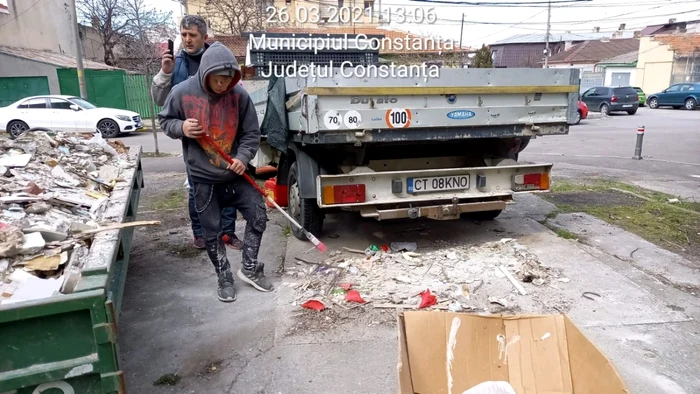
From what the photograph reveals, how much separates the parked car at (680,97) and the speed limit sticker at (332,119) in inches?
1108

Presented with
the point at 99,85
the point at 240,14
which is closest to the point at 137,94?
the point at 99,85

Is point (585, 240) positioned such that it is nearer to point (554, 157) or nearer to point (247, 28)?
point (554, 157)

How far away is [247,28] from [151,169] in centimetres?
2054

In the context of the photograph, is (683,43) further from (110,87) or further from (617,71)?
(110,87)

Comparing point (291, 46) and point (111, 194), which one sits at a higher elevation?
point (291, 46)

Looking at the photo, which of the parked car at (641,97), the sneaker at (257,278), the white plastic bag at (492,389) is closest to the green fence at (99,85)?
the sneaker at (257,278)

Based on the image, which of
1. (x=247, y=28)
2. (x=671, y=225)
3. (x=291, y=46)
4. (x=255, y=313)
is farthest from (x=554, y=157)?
(x=247, y=28)

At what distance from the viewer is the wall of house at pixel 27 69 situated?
21547 millimetres

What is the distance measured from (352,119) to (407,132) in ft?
1.68

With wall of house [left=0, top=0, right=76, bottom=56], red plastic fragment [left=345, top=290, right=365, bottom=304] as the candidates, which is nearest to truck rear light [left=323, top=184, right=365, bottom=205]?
red plastic fragment [left=345, top=290, right=365, bottom=304]

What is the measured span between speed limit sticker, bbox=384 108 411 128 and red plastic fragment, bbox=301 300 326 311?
157cm

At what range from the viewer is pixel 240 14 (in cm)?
2894

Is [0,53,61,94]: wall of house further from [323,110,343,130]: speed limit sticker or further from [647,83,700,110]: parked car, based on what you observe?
[647,83,700,110]: parked car

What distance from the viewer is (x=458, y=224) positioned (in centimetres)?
561
